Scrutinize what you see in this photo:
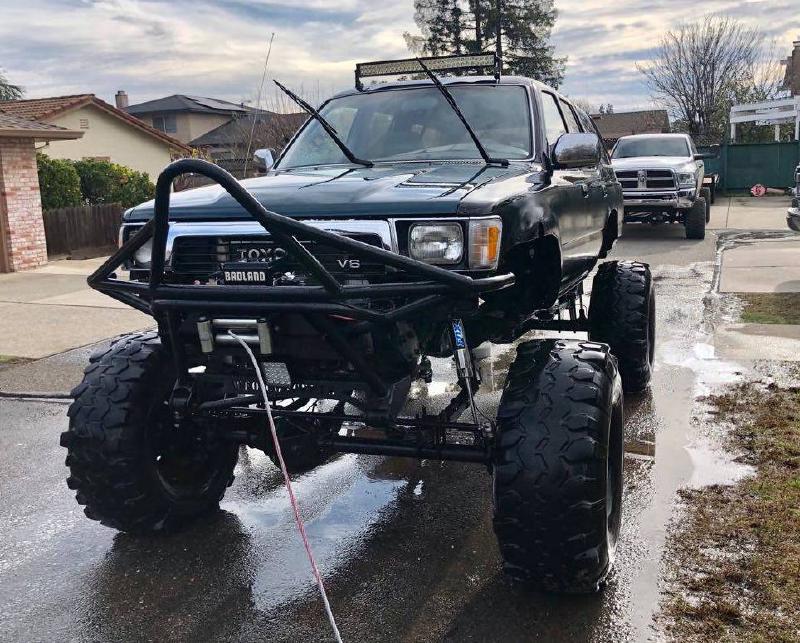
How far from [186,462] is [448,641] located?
5.79ft

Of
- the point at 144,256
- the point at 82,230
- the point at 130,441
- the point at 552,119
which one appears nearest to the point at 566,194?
the point at 552,119

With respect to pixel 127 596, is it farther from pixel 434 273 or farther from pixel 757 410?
pixel 757 410

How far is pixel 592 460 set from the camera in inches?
128

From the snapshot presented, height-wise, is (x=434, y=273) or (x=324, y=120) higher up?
(x=324, y=120)

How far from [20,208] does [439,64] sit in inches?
474

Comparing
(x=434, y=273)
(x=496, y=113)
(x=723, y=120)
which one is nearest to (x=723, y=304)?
(x=496, y=113)

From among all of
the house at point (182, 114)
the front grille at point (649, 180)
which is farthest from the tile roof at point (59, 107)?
the house at point (182, 114)

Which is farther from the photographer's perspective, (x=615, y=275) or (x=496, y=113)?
(x=615, y=275)

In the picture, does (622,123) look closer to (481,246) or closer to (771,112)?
(771,112)

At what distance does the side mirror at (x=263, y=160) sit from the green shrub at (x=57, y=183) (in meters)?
14.9

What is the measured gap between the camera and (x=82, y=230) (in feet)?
60.4

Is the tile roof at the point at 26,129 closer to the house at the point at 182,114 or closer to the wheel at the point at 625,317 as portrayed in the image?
the wheel at the point at 625,317

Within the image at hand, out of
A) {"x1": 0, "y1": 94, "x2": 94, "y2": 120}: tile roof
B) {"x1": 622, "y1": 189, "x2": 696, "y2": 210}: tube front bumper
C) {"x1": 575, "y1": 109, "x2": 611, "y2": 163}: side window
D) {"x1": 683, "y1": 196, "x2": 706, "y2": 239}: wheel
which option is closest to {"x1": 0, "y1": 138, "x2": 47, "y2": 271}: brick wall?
{"x1": 0, "y1": 94, "x2": 94, "y2": 120}: tile roof

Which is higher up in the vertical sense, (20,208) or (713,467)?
(20,208)
